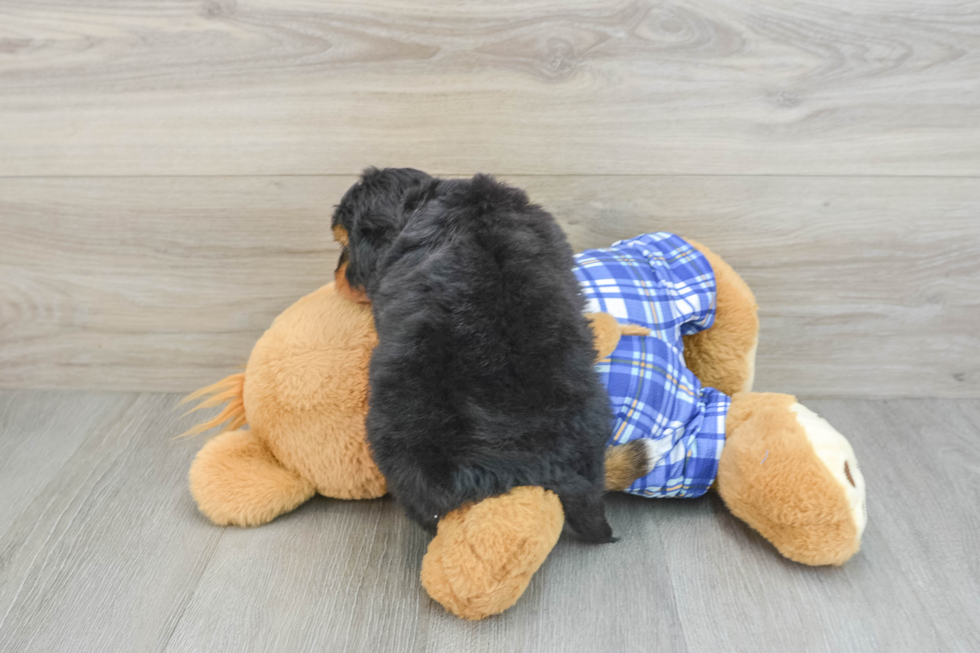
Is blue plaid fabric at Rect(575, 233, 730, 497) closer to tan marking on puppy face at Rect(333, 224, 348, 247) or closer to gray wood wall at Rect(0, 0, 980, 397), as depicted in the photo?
gray wood wall at Rect(0, 0, 980, 397)

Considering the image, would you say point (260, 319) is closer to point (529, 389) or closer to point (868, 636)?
point (529, 389)

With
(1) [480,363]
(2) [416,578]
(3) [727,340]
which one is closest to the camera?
(1) [480,363]

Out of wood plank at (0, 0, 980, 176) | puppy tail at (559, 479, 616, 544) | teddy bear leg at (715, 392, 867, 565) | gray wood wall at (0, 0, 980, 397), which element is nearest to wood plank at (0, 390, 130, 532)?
gray wood wall at (0, 0, 980, 397)

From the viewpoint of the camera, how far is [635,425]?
693mm

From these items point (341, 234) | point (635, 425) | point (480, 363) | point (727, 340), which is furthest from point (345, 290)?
point (727, 340)

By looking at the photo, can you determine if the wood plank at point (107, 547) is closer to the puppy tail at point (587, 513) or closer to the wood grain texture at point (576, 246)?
the wood grain texture at point (576, 246)

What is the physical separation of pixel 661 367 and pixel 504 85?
383 millimetres

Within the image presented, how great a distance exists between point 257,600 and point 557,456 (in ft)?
1.05

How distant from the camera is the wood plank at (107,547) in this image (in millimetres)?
625

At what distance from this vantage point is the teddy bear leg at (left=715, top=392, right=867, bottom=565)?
0.64m

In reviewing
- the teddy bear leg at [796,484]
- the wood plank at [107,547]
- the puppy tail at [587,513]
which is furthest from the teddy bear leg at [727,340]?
the wood plank at [107,547]

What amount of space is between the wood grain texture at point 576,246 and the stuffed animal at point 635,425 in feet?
0.35

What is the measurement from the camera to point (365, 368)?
2.33 ft

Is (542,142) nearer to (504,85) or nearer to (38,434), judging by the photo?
(504,85)
